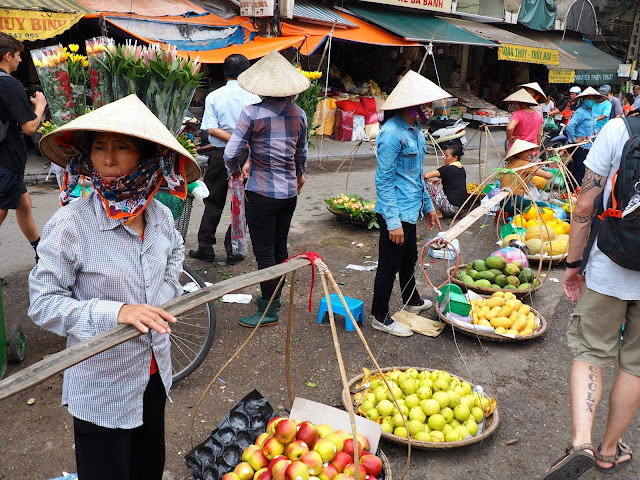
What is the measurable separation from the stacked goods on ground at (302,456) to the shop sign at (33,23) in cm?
750

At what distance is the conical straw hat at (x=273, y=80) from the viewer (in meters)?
3.85

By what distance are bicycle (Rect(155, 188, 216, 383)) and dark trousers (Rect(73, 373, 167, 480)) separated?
1224mm

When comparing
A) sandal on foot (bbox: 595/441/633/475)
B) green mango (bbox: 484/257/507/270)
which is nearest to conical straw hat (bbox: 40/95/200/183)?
sandal on foot (bbox: 595/441/633/475)

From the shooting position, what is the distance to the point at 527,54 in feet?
56.4

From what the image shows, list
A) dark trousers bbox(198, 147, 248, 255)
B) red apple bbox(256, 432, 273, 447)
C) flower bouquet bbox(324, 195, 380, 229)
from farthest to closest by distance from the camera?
flower bouquet bbox(324, 195, 380, 229)
dark trousers bbox(198, 147, 248, 255)
red apple bbox(256, 432, 273, 447)

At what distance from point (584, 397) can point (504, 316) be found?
1.75 m

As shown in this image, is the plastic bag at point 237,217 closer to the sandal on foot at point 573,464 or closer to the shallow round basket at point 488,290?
the shallow round basket at point 488,290

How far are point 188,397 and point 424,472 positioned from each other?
1.42 m

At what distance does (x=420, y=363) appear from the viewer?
3.90 meters

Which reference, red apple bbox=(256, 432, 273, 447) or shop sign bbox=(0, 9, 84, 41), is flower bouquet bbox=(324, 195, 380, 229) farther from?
shop sign bbox=(0, 9, 84, 41)

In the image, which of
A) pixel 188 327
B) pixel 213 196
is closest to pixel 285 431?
pixel 188 327

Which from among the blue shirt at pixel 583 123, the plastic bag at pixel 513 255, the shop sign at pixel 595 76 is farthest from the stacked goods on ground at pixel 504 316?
the shop sign at pixel 595 76

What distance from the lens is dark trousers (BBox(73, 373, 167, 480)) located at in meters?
1.84

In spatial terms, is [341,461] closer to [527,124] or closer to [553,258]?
[553,258]
